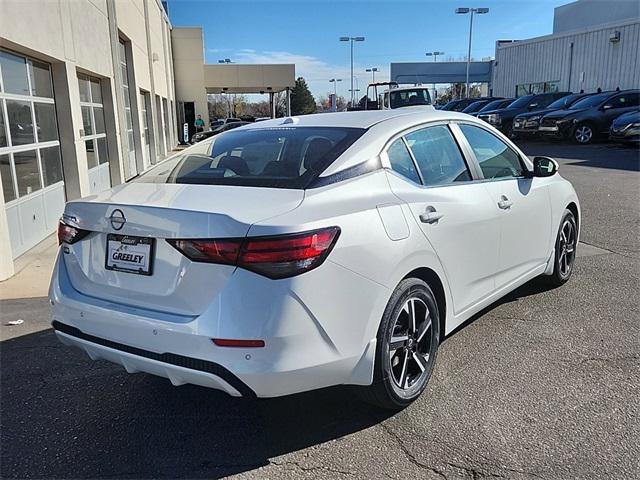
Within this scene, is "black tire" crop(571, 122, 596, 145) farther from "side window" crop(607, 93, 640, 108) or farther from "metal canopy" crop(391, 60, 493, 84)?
"metal canopy" crop(391, 60, 493, 84)

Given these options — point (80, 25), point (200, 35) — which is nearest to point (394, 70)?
point (200, 35)

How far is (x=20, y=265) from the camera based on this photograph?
6672mm

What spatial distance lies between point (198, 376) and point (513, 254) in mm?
2685

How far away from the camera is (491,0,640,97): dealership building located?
1100 inches

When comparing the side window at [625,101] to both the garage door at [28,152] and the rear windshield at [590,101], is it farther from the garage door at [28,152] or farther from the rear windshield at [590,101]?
the garage door at [28,152]

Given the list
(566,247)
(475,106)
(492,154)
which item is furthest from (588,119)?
(492,154)

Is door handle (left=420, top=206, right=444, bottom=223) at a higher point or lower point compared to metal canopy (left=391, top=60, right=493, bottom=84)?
lower

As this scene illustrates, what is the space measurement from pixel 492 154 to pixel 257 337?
273 cm

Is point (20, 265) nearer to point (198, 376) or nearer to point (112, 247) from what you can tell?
point (112, 247)

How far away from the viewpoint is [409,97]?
99.6ft

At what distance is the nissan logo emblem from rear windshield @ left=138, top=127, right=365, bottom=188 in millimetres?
551

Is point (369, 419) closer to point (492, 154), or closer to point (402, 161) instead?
point (402, 161)

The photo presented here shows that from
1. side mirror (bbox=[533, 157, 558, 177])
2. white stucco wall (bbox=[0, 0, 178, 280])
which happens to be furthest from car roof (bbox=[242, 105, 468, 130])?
white stucco wall (bbox=[0, 0, 178, 280])

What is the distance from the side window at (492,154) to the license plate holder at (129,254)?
249 cm
